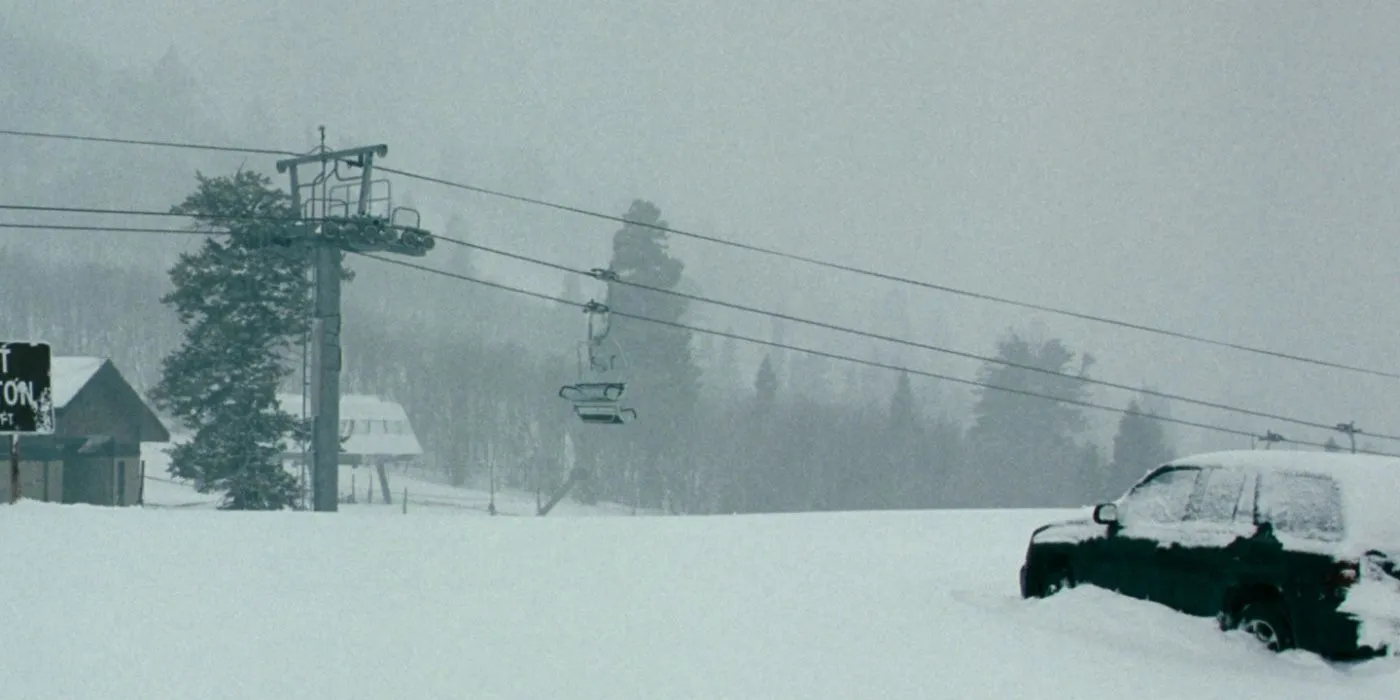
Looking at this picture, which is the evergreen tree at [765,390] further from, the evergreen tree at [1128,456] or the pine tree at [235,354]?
the pine tree at [235,354]

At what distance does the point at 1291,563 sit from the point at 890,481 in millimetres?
80008

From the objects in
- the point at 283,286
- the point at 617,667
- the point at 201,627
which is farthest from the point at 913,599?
the point at 283,286

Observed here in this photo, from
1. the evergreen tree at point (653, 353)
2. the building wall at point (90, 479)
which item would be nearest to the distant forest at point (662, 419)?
the evergreen tree at point (653, 353)

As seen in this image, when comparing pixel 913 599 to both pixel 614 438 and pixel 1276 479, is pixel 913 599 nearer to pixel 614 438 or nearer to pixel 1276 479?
pixel 1276 479

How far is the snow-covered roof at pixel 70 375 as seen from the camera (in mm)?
42000

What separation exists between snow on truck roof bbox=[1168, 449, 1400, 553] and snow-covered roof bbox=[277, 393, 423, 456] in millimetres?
74413

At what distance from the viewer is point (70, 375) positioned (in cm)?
4378

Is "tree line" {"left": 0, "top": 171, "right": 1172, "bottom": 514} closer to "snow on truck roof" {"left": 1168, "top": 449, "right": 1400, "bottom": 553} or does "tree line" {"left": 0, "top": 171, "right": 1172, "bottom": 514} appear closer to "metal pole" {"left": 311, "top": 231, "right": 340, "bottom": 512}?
"metal pole" {"left": 311, "top": 231, "right": 340, "bottom": 512}

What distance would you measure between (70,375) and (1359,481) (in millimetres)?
44114

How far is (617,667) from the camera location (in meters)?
9.02

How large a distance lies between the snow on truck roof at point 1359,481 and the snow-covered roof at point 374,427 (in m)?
74.4

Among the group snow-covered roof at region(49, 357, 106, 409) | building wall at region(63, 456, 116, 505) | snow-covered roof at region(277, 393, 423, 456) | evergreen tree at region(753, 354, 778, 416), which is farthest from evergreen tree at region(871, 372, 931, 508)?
snow-covered roof at region(49, 357, 106, 409)

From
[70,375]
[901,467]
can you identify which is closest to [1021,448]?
[901,467]

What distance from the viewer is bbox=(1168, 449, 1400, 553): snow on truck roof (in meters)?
9.45
